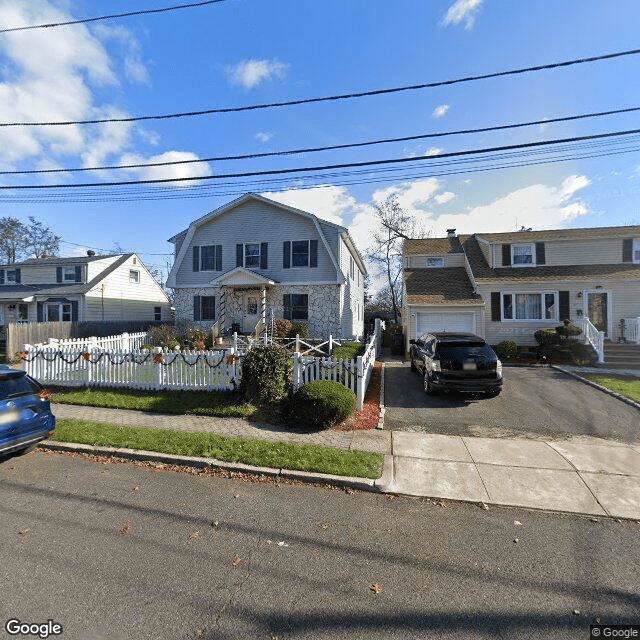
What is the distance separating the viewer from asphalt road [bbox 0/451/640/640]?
2553 millimetres

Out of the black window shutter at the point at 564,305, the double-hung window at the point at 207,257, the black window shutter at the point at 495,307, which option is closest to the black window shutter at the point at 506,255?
the black window shutter at the point at 495,307

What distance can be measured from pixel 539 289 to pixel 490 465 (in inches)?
600

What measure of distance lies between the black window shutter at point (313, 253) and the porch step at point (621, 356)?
45.1 ft

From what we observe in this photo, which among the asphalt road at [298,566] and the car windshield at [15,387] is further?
the car windshield at [15,387]

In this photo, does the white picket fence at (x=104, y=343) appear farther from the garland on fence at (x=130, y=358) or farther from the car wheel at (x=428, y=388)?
the car wheel at (x=428, y=388)

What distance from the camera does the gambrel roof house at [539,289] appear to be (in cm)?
1698

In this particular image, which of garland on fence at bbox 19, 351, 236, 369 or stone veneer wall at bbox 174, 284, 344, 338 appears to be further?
stone veneer wall at bbox 174, 284, 344, 338

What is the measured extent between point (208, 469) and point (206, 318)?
51.8ft

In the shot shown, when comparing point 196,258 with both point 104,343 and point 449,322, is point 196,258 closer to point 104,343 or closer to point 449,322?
point 104,343

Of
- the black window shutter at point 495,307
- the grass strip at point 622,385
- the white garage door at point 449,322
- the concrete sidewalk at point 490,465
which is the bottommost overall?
the concrete sidewalk at point 490,465

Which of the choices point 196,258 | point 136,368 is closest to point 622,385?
point 136,368

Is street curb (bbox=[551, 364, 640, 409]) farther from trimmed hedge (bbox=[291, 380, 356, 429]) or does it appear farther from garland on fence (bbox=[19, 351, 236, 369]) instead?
garland on fence (bbox=[19, 351, 236, 369])
